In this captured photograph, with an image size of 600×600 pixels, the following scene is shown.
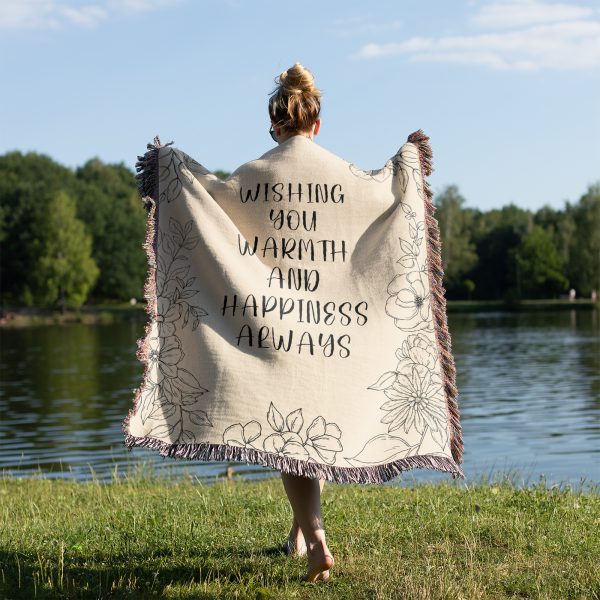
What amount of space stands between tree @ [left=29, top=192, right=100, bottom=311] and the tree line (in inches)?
2.9

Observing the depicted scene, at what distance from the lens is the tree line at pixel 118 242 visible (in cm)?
7362

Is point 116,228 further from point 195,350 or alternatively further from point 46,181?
point 195,350

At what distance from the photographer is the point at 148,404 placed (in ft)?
15.6

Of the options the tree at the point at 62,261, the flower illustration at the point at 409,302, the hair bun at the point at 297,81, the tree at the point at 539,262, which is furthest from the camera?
the tree at the point at 539,262

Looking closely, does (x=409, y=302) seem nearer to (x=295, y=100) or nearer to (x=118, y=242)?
(x=295, y=100)

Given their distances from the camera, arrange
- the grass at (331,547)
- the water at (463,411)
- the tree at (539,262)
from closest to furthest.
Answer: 1. the grass at (331,547)
2. the water at (463,411)
3. the tree at (539,262)

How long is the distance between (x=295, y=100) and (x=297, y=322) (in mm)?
1062

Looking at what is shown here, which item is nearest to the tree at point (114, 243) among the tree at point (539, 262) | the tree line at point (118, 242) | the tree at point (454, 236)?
the tree line at point (118, 242)

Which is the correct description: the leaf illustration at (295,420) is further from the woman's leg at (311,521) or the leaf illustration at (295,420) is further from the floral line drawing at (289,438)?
the woman's leg at (311,521)

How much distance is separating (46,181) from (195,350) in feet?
276

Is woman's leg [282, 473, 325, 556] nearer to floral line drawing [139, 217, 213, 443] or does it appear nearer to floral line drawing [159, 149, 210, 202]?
floral line drawing [139, 217, 213, 443]

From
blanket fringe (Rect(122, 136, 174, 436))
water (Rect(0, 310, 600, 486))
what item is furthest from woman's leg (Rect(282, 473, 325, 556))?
water (Rect(0, 310, 600, 486))

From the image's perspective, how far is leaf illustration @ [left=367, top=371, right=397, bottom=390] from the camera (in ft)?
15.7

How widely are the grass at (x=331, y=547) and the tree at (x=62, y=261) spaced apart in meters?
66.8
